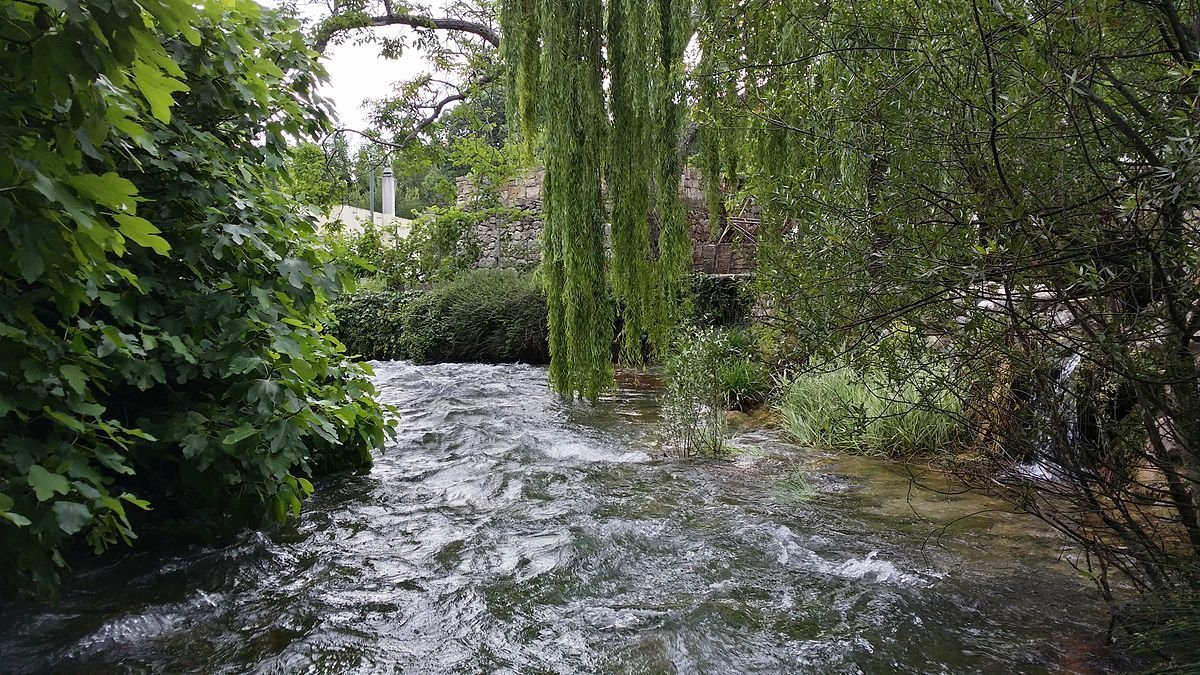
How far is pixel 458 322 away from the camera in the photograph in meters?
11.8

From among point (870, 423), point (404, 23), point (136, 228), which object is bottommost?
point (870, 423)

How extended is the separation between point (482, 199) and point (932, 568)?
12934mm

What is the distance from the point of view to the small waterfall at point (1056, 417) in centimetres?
206

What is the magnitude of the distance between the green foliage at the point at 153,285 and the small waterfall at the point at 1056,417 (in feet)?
7.56

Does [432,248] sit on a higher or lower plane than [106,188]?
higher

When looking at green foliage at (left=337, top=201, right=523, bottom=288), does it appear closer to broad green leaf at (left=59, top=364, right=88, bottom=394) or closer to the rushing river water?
the rushing river water

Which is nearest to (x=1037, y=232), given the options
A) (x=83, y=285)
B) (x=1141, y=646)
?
(x=1141, y=646)

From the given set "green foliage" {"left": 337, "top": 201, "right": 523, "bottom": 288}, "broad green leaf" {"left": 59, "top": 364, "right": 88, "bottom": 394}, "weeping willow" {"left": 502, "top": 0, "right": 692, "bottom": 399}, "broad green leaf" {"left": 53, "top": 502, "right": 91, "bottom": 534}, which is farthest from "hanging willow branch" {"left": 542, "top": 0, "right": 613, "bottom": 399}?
"green foliage" {"left": 337, "top": 201, "right": 523, "bottom": 288}

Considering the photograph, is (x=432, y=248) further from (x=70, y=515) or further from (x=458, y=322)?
(x=70, y=515)

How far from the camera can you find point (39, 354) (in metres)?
1.97

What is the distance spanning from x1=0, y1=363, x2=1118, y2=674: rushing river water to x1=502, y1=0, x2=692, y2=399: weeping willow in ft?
5.93

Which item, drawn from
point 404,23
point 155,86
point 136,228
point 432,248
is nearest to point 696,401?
point 136,228

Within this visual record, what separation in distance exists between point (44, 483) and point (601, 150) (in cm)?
425

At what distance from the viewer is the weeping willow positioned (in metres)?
5.17
